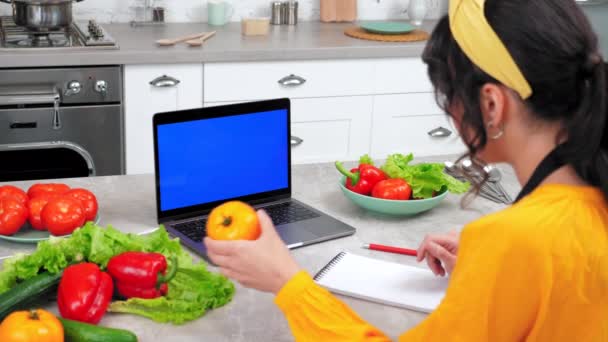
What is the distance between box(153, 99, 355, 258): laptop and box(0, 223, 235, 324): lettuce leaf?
18cm

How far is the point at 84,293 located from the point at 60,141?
197 cm

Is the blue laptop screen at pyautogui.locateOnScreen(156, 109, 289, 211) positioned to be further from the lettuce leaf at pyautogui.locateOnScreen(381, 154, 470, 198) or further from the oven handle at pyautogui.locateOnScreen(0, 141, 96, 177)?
the oven handle at pyautogui.locateOnScreen(0, 141, 96, 177)

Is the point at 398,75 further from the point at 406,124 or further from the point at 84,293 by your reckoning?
the point at 84,293

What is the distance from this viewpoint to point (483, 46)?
130 cm

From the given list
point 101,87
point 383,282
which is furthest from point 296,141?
point 383,282

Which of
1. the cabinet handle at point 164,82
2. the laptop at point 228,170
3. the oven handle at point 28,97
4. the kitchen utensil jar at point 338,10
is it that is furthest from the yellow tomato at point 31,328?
the kitchen utensil jar at point 338,10

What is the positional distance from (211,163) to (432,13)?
109 inches

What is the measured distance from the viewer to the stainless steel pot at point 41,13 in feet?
11.1

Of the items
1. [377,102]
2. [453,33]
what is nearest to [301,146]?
[377,102]

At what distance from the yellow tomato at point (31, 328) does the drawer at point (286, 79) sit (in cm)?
220

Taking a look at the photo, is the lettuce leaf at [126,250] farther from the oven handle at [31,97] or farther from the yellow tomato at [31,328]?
the oven handle at [31,97]

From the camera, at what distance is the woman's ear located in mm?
1325

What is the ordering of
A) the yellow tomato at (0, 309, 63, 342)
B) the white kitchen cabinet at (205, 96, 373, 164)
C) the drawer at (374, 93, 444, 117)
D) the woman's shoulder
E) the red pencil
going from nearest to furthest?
the woman's shoulder < the yellow tomato at (0, 309, 63, 342) < the red pencil < the white kitchen cabinet at (205, 96, 373, 164) < the drawer at (374, 93, 444, 117)

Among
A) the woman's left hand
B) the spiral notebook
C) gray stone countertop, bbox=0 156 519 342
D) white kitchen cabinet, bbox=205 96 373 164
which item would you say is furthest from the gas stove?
the woman's left hand
